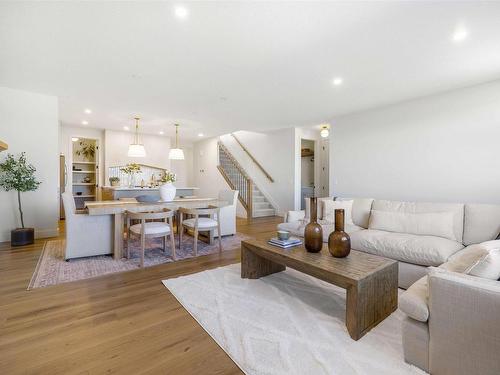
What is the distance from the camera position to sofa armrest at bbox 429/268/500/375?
45.1 inches

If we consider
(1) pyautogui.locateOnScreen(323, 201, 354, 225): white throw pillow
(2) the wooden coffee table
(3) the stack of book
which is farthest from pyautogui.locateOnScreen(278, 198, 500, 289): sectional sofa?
(3) the stack of book

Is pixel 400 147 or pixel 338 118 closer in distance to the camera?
pixel 400 147

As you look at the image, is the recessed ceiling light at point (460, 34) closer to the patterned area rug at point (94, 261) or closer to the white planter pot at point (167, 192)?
the patterned area rug at point (94, 261)

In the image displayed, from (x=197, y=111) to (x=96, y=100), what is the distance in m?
1.81

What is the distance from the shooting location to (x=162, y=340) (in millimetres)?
1657

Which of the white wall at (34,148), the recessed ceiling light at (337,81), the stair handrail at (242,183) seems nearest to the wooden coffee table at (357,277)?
the recessed ceiling light at (337,81)

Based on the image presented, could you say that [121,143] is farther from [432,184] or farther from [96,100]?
[432,184]

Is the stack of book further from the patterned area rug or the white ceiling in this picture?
the white ceiling

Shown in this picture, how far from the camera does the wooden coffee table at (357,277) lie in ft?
5.46

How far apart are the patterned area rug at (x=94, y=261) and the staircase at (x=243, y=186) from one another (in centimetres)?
231

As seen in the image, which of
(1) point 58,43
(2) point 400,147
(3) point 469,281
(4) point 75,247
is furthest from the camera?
(2) point 400,147

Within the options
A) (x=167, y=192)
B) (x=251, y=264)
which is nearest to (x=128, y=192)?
(x=167, y=192)

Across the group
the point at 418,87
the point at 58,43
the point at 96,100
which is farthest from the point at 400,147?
the point at 96,100

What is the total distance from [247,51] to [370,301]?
8.68 feet
